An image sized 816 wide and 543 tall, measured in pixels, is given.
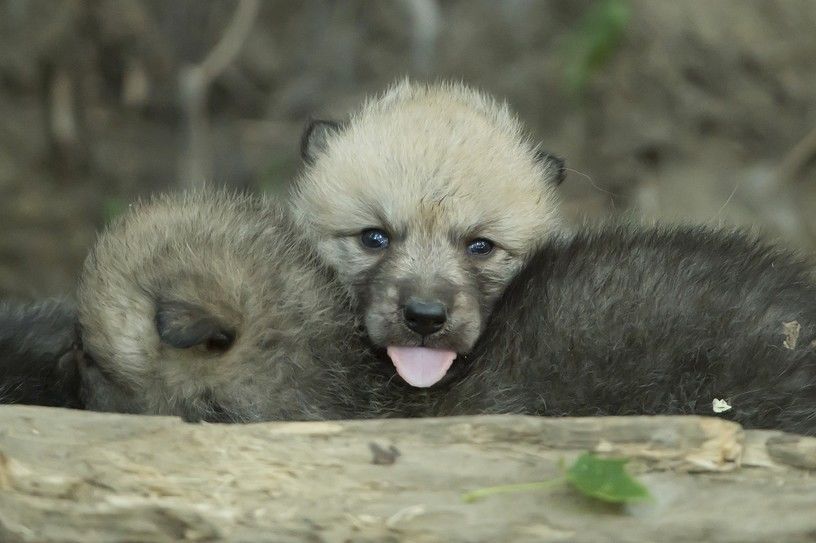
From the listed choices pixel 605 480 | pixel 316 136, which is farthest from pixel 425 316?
pixel 316 136

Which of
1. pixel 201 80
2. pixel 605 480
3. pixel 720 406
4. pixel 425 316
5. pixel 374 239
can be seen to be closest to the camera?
pixel 605 480

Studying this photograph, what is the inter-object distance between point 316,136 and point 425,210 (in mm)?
798

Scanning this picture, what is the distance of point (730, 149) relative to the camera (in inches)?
281

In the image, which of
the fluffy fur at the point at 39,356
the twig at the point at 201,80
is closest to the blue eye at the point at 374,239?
the fluffy fur at the point at 39,356

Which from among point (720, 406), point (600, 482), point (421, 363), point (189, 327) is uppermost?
point (421, 363)

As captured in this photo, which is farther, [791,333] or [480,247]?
[480,247]

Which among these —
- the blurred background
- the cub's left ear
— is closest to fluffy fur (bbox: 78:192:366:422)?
the cub's left ear

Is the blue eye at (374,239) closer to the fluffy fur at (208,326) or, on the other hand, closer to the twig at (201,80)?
the fluffy fur at (208,326)

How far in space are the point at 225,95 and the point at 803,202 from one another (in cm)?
384

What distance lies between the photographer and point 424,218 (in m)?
3.95

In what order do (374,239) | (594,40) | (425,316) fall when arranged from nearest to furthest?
1. (425,316)
2. (374,239)
3. (594,40)

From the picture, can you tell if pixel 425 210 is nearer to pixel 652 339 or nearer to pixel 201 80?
pixel 652 339

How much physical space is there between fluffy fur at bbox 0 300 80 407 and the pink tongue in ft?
3.55

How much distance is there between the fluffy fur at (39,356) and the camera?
3.89m
